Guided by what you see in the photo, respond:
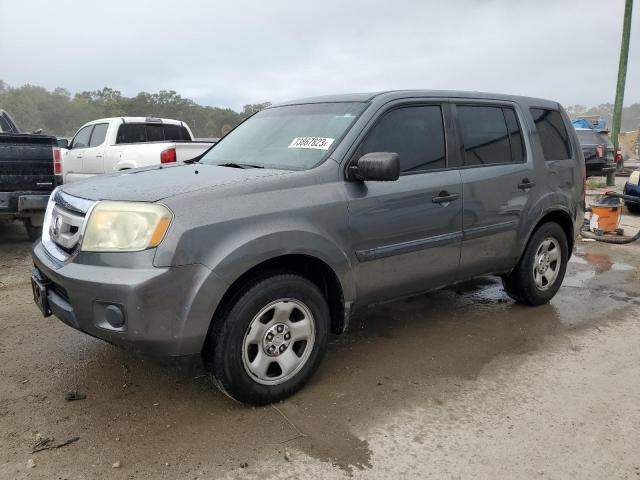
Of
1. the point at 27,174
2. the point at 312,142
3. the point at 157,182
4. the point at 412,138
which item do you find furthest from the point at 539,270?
the point at 27,174

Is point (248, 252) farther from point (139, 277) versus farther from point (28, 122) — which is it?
point (28, 122)

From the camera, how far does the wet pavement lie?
2.44 meters

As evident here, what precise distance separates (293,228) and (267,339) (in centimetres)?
63

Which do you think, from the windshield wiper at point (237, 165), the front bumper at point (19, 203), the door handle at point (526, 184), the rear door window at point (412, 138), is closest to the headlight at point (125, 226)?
the windshield wiper at point (237, 165)

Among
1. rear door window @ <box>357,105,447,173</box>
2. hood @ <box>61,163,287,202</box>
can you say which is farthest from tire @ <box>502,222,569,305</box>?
hood @ <box>61,163,287,202</box>

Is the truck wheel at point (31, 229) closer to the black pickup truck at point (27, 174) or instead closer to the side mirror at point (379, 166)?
the black pickup truck at point (27, 174)

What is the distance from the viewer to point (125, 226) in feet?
8.43

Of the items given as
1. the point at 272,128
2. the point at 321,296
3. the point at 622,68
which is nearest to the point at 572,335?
the point at 321,296

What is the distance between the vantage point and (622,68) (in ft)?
48.9

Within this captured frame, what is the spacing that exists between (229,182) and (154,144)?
18.3ft

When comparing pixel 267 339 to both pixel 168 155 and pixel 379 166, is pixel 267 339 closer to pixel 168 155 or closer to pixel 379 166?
pixel 379 166

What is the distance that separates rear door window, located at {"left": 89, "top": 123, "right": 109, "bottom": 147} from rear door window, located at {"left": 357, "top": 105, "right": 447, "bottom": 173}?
7.14m

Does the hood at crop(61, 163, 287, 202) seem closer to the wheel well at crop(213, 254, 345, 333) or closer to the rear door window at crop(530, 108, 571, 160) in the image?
the wheel well at crop(213, 254, 345, 333)

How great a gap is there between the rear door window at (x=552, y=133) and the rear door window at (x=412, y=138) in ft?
4.23
